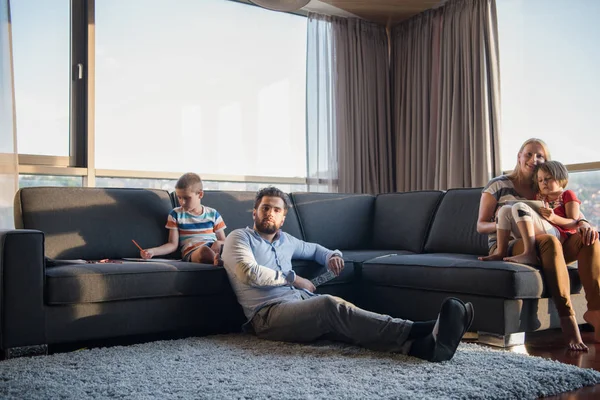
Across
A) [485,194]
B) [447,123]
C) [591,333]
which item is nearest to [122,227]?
[485,194]

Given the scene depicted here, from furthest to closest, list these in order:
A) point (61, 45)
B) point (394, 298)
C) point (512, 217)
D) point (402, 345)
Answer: point (61, 45)
point (394, 298)
point (512, 217)
point (402, 345)

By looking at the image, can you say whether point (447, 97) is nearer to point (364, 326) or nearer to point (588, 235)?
point (588, 235)

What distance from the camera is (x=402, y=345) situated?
2.31 metres

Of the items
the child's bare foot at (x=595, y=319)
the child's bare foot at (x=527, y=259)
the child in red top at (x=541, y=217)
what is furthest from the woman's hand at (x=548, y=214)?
the child's bare foot at (x=595, y=319)

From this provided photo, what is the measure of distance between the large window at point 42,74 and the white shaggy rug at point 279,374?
2094mm

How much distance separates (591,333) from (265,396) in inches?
79.9

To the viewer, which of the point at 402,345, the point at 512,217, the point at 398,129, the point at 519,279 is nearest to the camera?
the point at 402,345

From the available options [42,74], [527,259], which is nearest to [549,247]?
[527,259]

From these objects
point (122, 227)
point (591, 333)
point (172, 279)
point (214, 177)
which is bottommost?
point (591, 333)

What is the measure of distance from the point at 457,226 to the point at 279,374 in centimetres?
187

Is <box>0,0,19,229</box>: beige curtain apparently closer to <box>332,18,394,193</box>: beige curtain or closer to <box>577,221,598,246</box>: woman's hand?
<box>332,18,394,193</box>: beige curtain

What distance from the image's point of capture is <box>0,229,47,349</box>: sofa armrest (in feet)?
7.79

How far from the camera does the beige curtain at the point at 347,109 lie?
17.2ft

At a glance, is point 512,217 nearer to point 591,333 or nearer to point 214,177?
point 591,333
